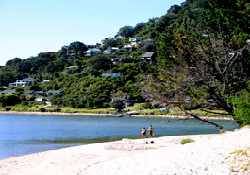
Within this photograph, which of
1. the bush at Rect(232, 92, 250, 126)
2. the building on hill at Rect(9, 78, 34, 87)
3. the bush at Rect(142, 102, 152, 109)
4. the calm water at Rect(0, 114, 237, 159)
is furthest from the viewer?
the building on hill at Rect(9, 78, 34, 87)

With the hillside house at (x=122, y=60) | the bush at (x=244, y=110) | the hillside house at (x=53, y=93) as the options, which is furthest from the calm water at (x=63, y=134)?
the hillside house at (x=122, y=60)

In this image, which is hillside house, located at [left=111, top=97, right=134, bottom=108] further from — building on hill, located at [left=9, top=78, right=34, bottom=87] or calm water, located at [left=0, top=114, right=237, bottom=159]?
building on hill, located at [left=9, top=78, right=34, bottom=87]

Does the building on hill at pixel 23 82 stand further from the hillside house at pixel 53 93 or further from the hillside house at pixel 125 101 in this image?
the hillside house at pixel 125 101

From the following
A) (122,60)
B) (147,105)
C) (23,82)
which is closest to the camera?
(147,105)

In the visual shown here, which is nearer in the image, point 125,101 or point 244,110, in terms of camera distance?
point 244,110

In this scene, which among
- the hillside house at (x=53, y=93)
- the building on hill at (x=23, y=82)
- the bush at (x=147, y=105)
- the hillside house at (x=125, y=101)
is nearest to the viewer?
the bush at (x=147, y=105)

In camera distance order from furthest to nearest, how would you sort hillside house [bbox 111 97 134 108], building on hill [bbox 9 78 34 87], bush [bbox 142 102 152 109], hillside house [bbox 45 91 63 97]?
building on hill [bbox 9 78 34 87] < hillside house [bbox 45 91 63 97] < hillside house [bbox 111 97 134 108] < bush [bbox 142 102 152 109]

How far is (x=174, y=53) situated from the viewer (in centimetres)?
1928

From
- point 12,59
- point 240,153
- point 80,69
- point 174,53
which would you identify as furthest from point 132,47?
point 240,153

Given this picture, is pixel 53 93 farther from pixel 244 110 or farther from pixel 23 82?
pixel 244 110

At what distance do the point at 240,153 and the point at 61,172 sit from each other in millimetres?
7818

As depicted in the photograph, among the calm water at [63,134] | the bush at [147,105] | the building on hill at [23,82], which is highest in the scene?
the building on hill at [23,82]

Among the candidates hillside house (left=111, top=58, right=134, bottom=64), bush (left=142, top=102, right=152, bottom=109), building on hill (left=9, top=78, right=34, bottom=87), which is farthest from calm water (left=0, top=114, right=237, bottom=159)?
building on hill (left=9, top=78, right=34, bottom=87)

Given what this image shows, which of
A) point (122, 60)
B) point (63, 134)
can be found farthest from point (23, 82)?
point (63, 134)
